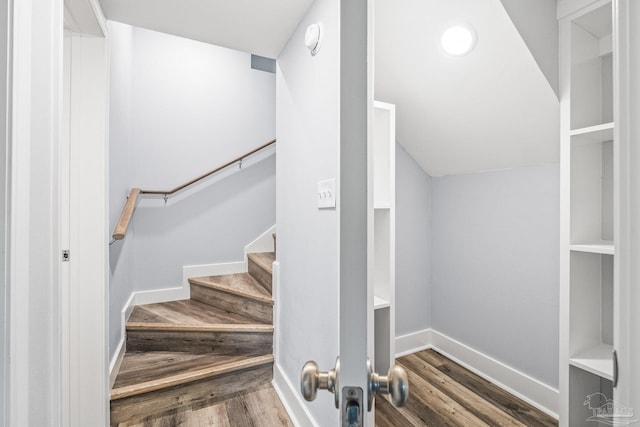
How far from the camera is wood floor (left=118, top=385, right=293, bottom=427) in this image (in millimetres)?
1439

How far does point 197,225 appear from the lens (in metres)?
2.60

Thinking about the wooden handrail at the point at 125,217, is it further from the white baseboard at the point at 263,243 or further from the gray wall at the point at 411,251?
the gray wall at the point at 411,251

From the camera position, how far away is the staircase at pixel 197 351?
1.52 metres

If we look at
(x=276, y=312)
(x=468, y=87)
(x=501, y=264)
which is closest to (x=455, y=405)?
(x=501, y=264)

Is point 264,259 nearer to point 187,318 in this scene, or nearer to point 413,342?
point 187,318

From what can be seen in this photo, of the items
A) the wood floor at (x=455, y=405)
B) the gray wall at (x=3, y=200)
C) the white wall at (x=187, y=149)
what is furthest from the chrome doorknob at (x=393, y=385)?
the white wall at (x=187, y=149)

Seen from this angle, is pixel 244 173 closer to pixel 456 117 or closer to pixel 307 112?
pixel 307 112

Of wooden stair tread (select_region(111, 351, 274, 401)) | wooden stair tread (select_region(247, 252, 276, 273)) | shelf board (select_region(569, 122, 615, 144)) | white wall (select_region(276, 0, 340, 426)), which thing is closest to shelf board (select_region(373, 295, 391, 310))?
white wall (select_region(276, 0, 340, 426))

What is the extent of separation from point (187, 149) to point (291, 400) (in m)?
2.13

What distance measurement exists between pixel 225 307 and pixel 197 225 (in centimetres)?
82

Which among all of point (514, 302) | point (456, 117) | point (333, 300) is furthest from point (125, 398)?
point (456, 117)

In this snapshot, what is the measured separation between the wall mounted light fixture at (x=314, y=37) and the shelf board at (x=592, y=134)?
1069 millimetres

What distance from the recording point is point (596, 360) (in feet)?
3.59

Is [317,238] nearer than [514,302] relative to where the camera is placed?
Yes
